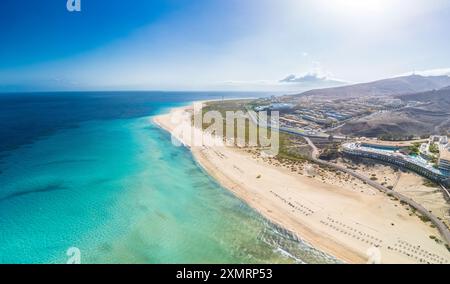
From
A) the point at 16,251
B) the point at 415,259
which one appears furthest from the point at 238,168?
the point at 16,251

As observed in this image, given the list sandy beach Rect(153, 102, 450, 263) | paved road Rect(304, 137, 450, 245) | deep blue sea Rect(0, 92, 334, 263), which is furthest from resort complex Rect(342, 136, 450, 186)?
deep blue sea Rect(0, 92, 334, 263)

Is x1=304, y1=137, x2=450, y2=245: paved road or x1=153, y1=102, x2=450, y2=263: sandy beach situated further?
x1=304, y1=137, x2=450, y2=245: paved road

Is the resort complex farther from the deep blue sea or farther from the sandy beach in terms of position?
the deep blue sea

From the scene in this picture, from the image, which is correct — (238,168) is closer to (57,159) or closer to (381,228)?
(381,228)

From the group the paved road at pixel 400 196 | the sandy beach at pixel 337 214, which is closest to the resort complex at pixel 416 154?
the paved road at pixel 400 196

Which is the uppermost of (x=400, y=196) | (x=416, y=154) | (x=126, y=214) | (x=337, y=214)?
(x=416, y=154)

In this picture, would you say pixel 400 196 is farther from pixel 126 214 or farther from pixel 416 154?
pixel 126 214

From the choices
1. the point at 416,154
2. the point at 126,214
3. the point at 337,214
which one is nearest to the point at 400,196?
the point at 337,214
